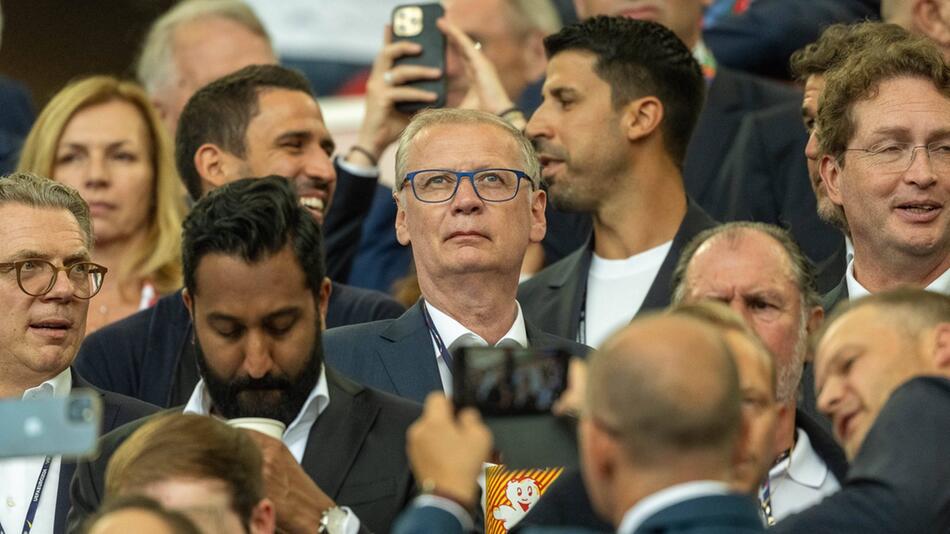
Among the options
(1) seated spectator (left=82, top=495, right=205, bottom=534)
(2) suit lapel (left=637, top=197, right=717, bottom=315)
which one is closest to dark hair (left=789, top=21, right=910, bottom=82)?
(2) suit lapel (left=637, top=197, right=717, bottom=315)

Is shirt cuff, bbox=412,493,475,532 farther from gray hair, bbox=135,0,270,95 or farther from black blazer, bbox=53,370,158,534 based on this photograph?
gray hair, bbox=135,0,270,95

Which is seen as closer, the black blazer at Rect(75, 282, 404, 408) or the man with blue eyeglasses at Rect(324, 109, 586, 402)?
the man with blue eyeglasses at Rect(324, 109, 586, 402)

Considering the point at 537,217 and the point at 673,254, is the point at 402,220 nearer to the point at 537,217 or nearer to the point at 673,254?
the point at 537,217

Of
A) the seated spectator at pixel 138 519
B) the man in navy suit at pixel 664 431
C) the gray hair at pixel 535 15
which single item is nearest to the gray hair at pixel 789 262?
the man in navy suit at pixel 664 431

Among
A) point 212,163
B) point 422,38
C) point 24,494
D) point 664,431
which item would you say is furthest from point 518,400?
point 422,38

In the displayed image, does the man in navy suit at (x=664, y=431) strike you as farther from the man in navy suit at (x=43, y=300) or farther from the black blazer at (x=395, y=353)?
the man in navy suit at (x=43, y=300)

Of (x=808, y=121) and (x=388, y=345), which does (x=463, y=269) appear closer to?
(x=388, y=345)

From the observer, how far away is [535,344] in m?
5.44

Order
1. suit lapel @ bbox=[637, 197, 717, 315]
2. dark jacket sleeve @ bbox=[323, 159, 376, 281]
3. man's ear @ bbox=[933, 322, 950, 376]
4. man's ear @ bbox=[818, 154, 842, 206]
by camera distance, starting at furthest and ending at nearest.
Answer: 1. dark jacket sleeve @ bbox=[323, 159, 376, 281]
2. suit lapel @ bbox=[637, 197, 717, 315]
3. man's ear @ bbox=[818, 154, 842, 206]
4. man's ear @ bbox=[933, 322, 950, 376]

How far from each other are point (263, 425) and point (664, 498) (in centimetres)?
135

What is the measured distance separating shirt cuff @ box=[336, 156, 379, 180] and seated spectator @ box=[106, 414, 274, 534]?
3.12m

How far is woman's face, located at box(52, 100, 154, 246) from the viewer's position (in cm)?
711

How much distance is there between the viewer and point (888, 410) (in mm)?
3941

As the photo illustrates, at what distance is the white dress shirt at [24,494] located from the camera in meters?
5.03
